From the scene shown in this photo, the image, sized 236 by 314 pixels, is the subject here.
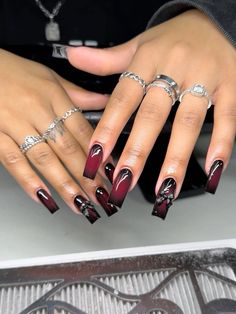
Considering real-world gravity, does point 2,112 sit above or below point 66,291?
above

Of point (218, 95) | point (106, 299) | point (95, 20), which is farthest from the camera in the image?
point (95, 20)

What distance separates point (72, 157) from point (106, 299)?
0.21 meters

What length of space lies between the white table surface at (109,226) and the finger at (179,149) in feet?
0.33

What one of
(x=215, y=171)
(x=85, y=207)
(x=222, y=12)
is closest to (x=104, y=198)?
(x=85, y=207)

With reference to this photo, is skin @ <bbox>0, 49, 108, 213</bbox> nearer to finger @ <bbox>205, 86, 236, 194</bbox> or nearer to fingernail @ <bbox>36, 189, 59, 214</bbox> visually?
fingernail @ <bbox>36, 189, 59, 214</bbox>

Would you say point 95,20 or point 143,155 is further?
point 95,20

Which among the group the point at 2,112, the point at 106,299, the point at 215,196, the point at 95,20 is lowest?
the point at 106,299

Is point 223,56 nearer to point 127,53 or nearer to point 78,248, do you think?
point 127,53

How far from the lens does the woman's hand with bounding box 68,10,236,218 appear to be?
0.46 metres

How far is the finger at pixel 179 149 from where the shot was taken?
0.45 metres

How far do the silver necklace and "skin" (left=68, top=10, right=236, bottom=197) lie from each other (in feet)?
0.69

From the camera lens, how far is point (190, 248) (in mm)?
451

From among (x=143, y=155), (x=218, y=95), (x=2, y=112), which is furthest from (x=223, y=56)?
(x=2, y=112)

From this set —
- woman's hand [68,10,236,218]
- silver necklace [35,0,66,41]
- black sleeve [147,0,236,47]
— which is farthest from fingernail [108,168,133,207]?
silver necklace [35,0,66,41]
